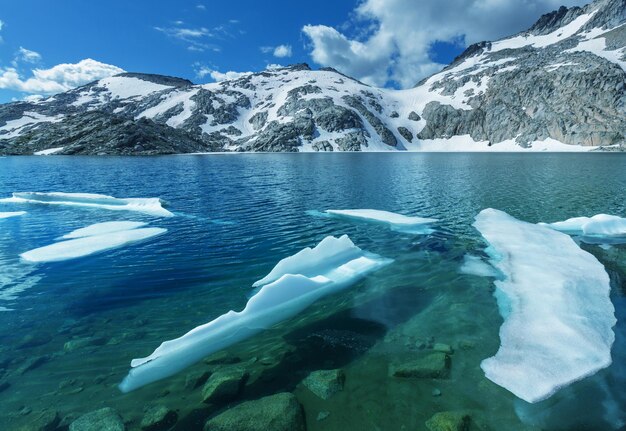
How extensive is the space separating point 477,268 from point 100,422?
1653 cm

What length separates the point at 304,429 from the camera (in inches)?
303

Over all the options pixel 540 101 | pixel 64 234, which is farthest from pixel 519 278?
pixel 540 101

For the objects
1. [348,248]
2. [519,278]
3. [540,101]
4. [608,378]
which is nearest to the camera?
[608,378]

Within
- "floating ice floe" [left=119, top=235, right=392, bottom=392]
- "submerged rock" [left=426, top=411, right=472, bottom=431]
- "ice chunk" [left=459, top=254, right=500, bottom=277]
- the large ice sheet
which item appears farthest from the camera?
the large ice sheet

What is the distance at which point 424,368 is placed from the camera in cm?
959

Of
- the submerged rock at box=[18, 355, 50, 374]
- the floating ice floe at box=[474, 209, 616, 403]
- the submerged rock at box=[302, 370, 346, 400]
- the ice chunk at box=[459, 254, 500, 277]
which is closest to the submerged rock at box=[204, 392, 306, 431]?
the submerged rock at box=[302, 370, 346, 400]

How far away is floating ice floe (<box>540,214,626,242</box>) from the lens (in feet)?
72.4

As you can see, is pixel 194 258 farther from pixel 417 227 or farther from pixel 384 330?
pixel 417 227

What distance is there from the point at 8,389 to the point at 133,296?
5.80m

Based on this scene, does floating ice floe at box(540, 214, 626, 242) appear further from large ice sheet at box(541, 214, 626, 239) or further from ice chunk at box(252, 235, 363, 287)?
ice chunk at box(252, 235, 363, 287)

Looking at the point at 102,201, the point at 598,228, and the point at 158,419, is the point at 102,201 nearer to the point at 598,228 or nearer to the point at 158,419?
the point at 158,419

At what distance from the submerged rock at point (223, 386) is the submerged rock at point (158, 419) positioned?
32.6 inches

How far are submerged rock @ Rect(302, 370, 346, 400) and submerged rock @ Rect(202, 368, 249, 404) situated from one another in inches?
69.5

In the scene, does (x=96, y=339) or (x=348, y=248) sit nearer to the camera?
(x=96, y=339)
